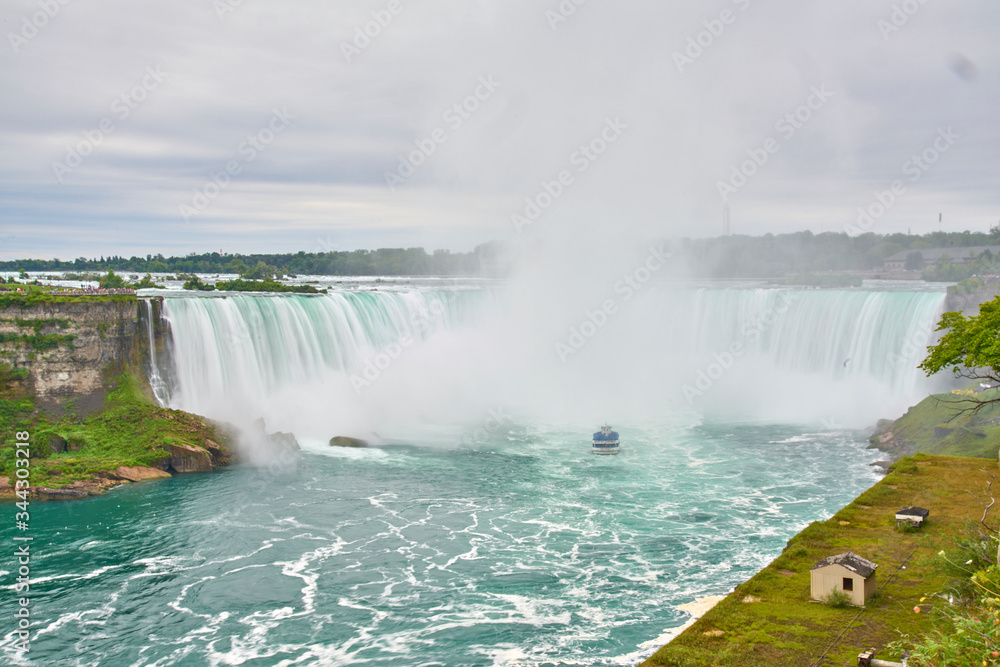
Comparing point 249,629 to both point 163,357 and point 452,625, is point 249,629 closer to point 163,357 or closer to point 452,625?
point 452,625

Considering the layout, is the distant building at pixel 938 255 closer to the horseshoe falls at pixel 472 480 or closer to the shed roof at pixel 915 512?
the horseshoe falls at pixel 472 480

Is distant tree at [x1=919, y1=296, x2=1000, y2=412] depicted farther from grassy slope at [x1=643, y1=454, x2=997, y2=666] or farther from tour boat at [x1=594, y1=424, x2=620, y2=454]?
tour boat at [x1=594, y1=424, x2=620, y2=454]

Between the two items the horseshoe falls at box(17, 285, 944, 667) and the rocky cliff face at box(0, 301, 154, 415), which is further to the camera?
the rocky cliff face at box(0, 301, 154, 415)

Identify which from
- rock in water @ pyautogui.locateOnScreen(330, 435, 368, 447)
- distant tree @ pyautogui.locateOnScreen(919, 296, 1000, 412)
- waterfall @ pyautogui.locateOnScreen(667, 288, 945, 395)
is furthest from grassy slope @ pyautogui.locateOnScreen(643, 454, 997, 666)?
waterfall @ pyautogui.locateOnScreen(667, 288, 945, 395)

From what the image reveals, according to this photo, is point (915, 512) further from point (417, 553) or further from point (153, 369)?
point (153, 369)

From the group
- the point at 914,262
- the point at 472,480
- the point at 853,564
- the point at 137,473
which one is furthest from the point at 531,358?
the point at 914,262

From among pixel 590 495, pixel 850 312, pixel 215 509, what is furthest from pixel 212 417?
pixel 850 312
